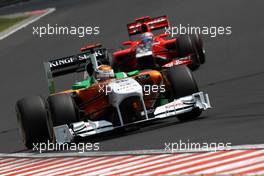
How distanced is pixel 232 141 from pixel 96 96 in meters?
3.93

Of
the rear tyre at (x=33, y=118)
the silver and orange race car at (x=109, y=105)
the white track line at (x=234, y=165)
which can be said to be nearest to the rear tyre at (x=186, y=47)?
the silver and orange race car at (x=109, y=105)

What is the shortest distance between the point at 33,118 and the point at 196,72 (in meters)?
8.07

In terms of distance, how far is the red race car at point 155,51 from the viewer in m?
21.5

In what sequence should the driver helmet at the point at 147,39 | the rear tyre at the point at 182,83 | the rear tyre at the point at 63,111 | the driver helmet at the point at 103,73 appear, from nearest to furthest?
the rear tyre at the point at 63,111 → the rear tyre at the point at 182,83 → the driver helmet at the point at 103,73 → the driver helmet at the point at 147,39

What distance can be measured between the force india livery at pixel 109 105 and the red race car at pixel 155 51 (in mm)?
6149

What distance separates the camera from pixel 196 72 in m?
21.8

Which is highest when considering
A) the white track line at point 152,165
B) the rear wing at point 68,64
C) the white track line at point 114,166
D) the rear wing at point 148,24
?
the rear wing at point 148,24

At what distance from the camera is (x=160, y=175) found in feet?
32.7

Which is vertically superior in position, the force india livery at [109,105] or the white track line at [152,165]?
the force india livery at [109,105]

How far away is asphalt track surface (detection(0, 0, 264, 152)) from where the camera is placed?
1321 centimetres

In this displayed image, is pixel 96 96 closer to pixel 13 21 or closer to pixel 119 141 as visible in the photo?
pixel 119 141

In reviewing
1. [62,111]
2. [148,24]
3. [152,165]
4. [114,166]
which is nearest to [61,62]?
[62,111]

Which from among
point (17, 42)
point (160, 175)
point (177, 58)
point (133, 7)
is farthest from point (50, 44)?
point (160, 175)

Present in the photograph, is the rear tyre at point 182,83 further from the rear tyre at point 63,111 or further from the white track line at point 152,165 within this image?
the white track line at point 152,165
